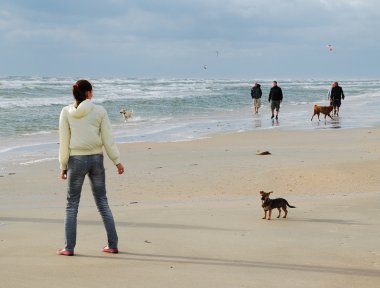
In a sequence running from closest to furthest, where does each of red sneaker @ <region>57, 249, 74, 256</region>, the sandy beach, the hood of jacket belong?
the sandy beach → the hood of jacket → red sneaker @ <region>57, 249, 74, 256</region>

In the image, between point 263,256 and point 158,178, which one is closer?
point 263,256

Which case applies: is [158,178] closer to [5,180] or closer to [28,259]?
[5,180]

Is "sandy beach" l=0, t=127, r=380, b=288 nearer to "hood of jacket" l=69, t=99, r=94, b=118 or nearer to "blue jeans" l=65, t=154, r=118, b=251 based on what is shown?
"blue jeans" l=65, t=154, r=118, b=251

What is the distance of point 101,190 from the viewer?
5352 mm

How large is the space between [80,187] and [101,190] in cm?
18

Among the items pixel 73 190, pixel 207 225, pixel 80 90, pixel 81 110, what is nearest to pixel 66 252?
pixel 73 190

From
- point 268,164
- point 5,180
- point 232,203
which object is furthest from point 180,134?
point 232,203

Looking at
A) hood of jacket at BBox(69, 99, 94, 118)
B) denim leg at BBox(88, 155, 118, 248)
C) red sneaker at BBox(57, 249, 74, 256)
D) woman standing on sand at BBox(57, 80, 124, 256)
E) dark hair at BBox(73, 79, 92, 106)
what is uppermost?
dark hair at BBox(73, 79, 92, 106)

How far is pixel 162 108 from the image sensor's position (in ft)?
110

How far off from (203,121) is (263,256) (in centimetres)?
1996

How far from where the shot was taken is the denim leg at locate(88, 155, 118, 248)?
17.2ft

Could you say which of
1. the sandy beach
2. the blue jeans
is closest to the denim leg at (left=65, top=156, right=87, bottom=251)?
the blue jeans

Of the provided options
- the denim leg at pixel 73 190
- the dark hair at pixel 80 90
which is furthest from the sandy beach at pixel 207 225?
the dark hair at pixel 80 90

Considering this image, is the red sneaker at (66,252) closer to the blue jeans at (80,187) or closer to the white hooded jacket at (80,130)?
the blue jeans at (80,187)
